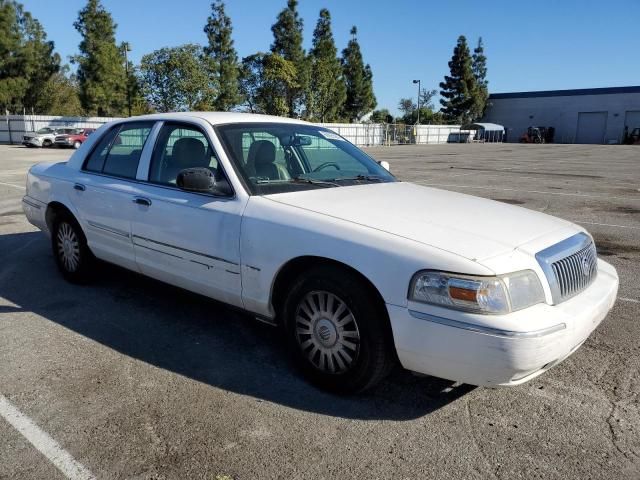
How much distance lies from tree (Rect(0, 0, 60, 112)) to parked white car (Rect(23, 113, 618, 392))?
45716mm

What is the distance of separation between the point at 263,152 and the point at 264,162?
104 mm

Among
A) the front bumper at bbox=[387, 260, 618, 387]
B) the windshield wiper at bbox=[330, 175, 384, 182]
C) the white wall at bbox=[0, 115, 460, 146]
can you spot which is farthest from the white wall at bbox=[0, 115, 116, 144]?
the front bumper at bbox=[387, 260, 618, 387]

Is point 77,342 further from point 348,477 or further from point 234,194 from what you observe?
point 348,477

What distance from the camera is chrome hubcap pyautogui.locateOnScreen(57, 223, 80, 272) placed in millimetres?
5031

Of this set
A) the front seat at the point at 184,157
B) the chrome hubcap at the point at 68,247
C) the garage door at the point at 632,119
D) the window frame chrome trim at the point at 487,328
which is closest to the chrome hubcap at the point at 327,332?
the window frame chrome trim at the point at 487,328

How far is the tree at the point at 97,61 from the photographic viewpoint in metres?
43.7

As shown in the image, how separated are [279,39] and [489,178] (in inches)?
1630

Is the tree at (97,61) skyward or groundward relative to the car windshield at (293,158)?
skyward

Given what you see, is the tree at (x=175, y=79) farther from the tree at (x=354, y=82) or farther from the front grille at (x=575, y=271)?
the front grille at (x=575, y=271)

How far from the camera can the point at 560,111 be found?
75.4 metres

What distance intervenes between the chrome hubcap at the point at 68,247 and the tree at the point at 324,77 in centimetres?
5030

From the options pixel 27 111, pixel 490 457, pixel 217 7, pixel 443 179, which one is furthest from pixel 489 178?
pixel 27 111

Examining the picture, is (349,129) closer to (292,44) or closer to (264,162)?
(292,44)

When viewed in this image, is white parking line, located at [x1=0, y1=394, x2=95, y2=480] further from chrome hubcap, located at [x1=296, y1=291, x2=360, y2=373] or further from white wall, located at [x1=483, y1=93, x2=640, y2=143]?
white wall, located at [x1=483, y1=93, x2=640, y2=143]
